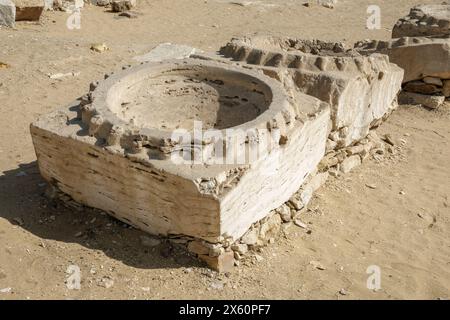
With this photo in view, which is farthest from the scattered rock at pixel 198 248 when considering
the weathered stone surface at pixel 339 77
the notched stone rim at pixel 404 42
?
the notched stone rim at pixel 404 42

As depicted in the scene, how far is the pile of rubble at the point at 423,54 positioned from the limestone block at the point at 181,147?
259 cm

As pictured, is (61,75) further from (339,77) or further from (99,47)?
(339,77)

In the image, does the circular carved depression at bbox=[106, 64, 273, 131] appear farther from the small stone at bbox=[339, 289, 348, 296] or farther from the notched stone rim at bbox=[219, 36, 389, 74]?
the small stone at bbox=[339, 289, 348, 296]

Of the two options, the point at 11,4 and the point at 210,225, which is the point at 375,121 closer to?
the point at 210,225

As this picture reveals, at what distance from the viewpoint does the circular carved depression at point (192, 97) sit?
195 inches

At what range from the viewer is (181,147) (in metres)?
3.94

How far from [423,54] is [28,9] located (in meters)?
6.84

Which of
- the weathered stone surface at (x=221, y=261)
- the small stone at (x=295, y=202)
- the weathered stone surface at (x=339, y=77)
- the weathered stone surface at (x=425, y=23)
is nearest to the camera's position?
the weathered stone surface at (x=221, y=261)

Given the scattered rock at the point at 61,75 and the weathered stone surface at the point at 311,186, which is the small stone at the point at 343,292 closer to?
the weathered stone surface at the point at 311,186

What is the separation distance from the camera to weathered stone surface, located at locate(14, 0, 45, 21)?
987 centimetres

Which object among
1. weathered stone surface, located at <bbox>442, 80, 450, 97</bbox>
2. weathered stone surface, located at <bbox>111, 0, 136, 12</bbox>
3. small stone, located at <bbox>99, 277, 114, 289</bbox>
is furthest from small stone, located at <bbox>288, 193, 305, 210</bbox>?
weathered stone surface, located at <bbox>111, 0, 136, 12</bbox>

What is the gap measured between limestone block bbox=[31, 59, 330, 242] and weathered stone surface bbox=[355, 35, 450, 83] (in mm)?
2552

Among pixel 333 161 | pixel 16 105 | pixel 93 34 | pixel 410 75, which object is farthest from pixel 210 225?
pixel 93 34

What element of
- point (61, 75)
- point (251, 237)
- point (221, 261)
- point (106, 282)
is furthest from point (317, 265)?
point (61, 75)
